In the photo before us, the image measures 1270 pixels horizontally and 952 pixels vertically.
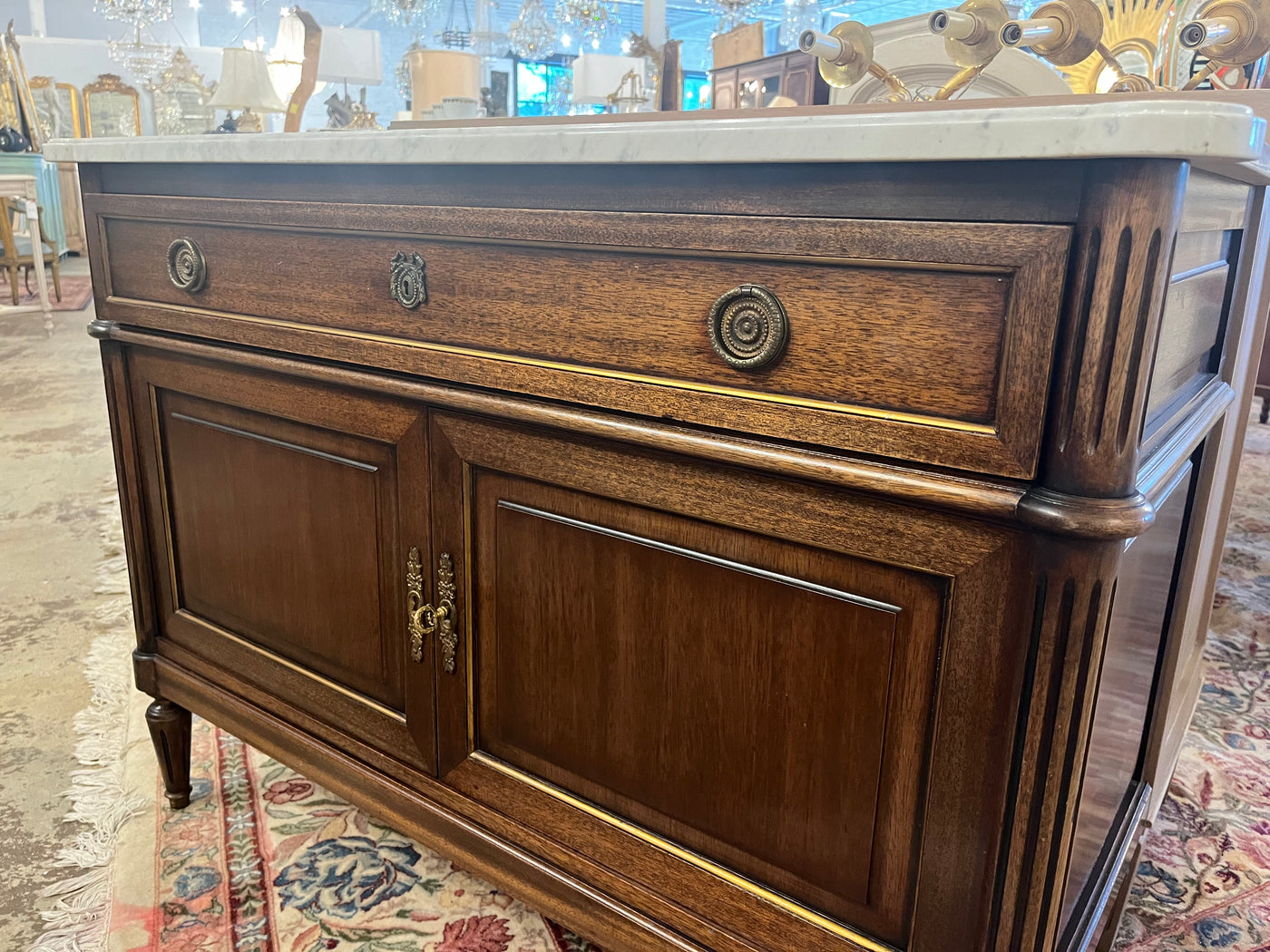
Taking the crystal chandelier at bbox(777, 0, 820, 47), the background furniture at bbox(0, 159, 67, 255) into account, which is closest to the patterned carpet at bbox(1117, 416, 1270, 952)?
the crystal chandelier at bbox(777, 0, 820, 47)

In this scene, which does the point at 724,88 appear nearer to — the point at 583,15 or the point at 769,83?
the point at 769,83

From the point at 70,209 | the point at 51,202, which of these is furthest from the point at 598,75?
the point at 70,209

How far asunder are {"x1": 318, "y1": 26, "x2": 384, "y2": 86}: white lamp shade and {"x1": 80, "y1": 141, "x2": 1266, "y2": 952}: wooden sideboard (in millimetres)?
696

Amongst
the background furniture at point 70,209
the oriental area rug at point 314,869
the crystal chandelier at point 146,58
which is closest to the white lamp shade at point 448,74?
the oriental area rug at point 314,869

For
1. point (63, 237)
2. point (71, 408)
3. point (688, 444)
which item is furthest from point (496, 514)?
point (63, 237)

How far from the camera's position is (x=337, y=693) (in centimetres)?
93

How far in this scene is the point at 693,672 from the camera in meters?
0.67

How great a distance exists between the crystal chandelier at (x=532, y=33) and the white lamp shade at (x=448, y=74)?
413 mm

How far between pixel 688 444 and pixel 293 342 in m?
0.42

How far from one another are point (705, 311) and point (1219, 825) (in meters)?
1.02

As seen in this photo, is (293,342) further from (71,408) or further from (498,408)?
(71,408)

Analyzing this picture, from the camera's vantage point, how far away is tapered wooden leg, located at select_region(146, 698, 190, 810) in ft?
3.69

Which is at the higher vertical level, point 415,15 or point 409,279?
point 415,15

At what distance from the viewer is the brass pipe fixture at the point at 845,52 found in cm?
71
